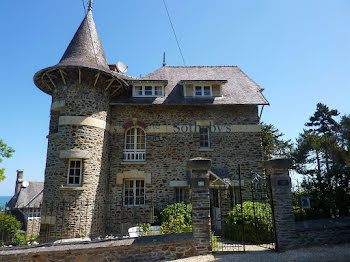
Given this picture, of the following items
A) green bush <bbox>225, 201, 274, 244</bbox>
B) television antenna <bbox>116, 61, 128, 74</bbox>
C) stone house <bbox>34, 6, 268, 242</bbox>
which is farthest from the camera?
television antenna <bbox>116, 61, 128, 74</bbox>

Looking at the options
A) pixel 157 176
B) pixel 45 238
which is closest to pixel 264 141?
pixel 157 176

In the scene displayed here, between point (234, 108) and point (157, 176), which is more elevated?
point (234, 108)

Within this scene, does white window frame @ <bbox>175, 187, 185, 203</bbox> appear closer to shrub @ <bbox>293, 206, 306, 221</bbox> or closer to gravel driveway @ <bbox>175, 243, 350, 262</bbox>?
shrub @ <bbox>293, 206, 306, 221</bbox>

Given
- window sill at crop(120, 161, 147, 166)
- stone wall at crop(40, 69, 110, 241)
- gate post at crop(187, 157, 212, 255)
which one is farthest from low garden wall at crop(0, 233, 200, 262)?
window sill at crop(120, 161, 147, 166)

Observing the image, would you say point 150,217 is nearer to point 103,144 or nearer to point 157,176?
point 157,176

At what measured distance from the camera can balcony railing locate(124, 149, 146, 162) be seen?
1280 centimetres

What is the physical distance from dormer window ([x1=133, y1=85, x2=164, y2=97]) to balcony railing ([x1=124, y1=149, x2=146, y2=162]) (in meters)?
3.18

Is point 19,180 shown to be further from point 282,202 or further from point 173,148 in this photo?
point 282,202

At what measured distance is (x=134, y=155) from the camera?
12836 mm

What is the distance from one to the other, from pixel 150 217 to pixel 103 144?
4.33 metres

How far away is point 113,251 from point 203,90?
10088mm

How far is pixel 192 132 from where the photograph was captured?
13109 mm

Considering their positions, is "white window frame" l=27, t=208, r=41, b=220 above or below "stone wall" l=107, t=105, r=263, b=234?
below

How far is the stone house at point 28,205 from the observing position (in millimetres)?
21798
